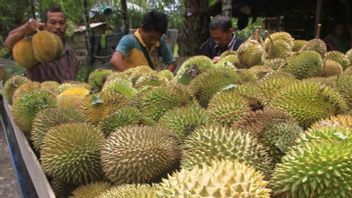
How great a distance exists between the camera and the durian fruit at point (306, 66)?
2.02 meters

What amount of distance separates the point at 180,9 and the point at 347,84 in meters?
12.1

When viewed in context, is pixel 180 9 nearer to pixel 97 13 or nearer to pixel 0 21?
pixel 97 13

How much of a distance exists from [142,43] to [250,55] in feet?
5.67

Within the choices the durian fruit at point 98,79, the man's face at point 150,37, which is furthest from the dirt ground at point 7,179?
the man's face at point 150,37

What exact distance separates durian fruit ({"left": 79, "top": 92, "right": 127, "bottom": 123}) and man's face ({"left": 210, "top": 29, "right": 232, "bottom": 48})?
263 centimetres

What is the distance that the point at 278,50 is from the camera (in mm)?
2508

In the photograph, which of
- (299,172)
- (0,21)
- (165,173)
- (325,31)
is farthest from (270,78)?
(0,21)

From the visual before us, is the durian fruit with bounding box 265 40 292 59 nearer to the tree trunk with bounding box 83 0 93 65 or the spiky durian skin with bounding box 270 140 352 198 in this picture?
the spiky durian skin with bounding box 270 140 352 198

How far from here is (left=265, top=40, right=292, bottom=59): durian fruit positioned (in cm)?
250

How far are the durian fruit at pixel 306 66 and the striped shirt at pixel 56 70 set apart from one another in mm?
2365

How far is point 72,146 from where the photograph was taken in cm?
146

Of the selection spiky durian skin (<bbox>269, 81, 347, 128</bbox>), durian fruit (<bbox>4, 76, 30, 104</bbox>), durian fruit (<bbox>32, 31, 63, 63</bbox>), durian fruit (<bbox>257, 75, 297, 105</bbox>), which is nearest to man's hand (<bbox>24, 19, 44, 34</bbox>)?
durian fruit (<bbox>32, 31, 63, 63</bbox>)

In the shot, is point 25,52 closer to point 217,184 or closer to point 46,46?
point 46,46

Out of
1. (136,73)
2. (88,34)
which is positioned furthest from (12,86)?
(88,34)
